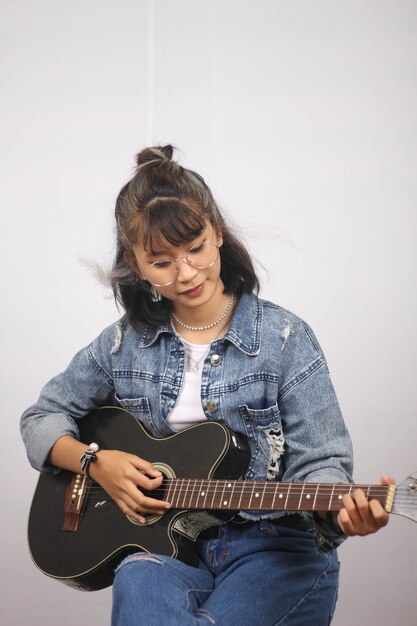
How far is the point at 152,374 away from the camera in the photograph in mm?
1908

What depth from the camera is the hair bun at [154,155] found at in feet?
6.10

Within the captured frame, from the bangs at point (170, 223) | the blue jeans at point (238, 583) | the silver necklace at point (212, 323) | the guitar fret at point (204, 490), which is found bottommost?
the blue jeans at point (238, 583)

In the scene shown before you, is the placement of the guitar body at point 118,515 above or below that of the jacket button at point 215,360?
below

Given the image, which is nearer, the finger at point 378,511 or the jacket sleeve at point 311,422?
the finger at point 378,511

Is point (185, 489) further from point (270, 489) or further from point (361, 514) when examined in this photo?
point (361, 514)

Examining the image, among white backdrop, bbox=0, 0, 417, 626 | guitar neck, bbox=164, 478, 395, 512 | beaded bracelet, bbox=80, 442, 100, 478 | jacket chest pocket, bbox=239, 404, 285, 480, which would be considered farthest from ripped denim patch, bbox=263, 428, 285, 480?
white backdrop, bbox=0, 0, 417, 626

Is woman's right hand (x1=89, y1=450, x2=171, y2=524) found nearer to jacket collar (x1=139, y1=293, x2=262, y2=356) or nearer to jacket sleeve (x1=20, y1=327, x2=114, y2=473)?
jacket sleeve (x1=20, y1=327, x2=114, y2=473)

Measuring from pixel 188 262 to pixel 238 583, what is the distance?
22.6 inches

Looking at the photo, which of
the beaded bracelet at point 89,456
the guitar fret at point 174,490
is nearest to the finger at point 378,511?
the guitar fret at point 174,490

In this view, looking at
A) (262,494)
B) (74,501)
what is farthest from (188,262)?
(74,501)

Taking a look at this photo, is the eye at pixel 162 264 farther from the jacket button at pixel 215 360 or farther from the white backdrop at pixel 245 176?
the white backdrop at pixel 245 176

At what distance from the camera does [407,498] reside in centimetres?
140

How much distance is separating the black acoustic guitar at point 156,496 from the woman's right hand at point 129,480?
0.02 metres

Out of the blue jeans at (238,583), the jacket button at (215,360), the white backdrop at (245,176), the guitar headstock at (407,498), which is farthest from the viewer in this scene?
the white backdrop at (245,176)
